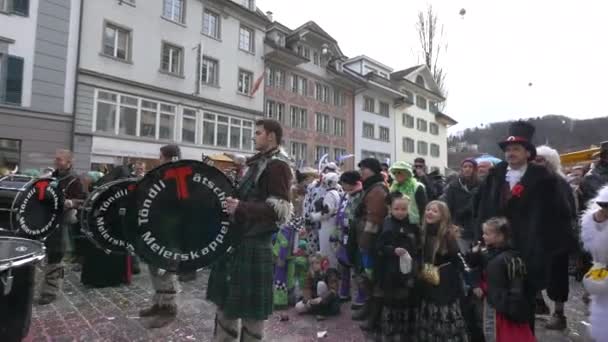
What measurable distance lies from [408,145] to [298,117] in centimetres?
1848

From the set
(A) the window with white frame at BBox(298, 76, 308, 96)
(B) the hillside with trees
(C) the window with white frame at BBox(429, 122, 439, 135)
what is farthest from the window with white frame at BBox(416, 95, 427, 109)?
(A) the window with white frame at BBox(298, 76, 308, 96)

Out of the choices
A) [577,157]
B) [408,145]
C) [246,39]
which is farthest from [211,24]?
[408,145]

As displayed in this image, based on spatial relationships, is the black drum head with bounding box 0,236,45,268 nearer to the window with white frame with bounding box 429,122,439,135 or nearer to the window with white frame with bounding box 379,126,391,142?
the window with white frame with bounding box 379,126,391,142

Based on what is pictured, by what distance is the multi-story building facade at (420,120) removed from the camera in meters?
43.6

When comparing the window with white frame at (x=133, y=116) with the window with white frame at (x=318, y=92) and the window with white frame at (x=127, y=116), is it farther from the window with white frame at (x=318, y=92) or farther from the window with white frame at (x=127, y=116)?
the window with white frame at (x=318, y=92)

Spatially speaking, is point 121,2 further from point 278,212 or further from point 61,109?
point 278,212

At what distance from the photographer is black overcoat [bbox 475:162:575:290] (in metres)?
3.67

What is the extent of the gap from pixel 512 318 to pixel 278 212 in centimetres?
238

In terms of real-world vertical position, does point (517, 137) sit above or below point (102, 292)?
above

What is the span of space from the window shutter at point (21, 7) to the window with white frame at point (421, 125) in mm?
39071

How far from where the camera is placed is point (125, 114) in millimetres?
20297

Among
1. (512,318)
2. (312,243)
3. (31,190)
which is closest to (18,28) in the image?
(31,190)

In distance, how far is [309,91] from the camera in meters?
32.4

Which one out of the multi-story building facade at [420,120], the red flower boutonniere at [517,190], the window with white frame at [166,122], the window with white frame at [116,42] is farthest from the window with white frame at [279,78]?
the red flower boutonniere at [517,190]
